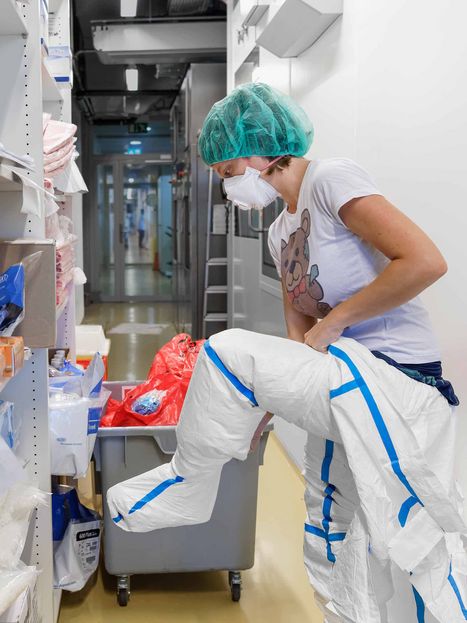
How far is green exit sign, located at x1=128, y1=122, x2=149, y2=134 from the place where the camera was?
11.5 m

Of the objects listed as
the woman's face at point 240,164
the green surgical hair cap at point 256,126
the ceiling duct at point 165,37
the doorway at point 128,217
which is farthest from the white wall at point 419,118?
the doorway at point 128,217

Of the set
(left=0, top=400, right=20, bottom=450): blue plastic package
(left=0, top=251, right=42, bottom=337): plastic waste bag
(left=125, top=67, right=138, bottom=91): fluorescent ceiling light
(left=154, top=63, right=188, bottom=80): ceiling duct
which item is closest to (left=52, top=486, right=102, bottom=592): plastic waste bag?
(left=0, top=400, right=20, bottom=450): blue plastic package

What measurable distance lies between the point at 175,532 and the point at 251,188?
1.21 metres

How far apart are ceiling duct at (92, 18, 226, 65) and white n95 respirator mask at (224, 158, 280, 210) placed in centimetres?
502

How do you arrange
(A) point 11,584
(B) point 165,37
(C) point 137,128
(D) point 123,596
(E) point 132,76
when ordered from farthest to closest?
(C) point 137,128 → (E) point 132,76 → (B) point 165,37 → (D) point 123,596 → (A) point 11,584

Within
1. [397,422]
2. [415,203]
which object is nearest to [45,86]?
[415,203]

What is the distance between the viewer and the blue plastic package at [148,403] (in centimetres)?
229

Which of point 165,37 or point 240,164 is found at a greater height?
point 165,37

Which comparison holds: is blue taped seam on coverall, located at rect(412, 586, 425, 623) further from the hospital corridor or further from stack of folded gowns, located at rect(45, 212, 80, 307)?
stack of folded gowns, located at rect(45, 212, 80, 307)

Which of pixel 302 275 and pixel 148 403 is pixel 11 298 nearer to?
pixel 302 275

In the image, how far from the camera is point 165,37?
20.8ft

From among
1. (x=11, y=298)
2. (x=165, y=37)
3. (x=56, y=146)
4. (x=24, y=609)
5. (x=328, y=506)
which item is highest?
(x=165, y=37)

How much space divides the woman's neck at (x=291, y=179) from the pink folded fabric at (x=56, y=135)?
84cm

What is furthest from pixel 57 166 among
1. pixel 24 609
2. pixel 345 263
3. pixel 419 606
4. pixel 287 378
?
pixel 419 606
